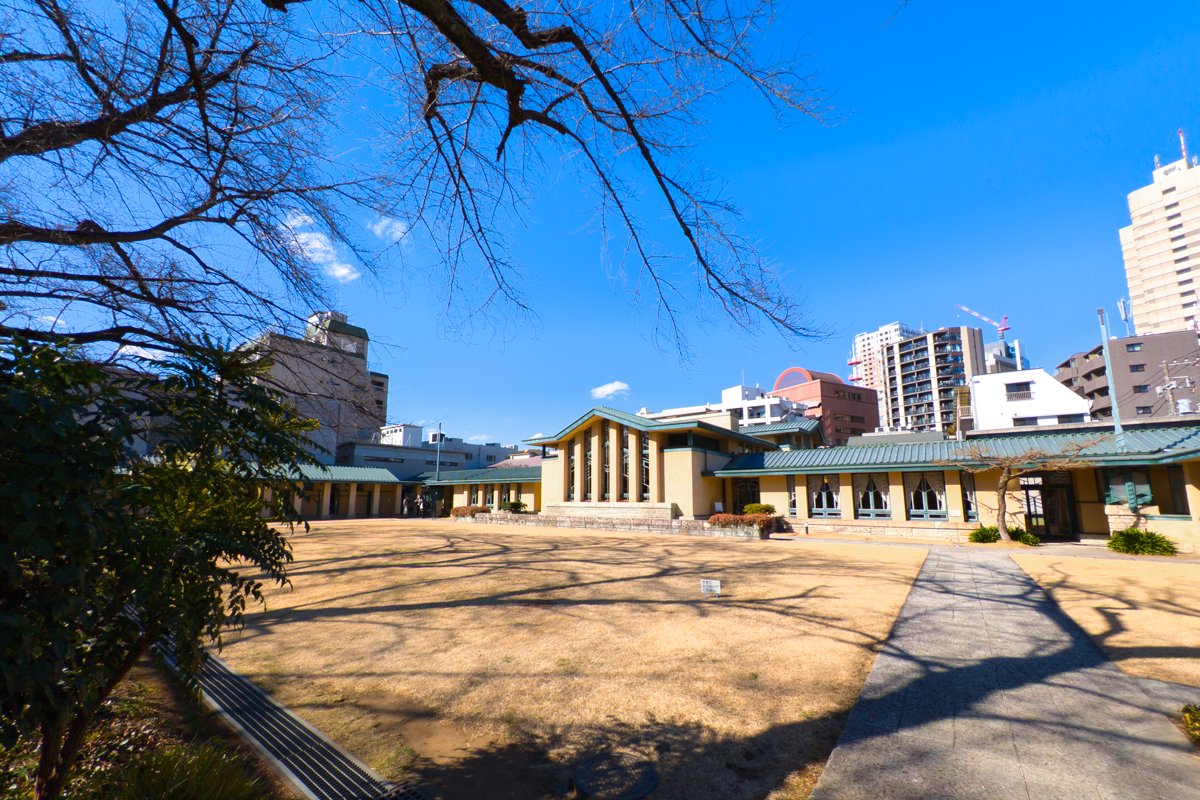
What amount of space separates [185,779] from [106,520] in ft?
6.79

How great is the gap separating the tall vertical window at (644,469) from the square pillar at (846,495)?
9.89 metres

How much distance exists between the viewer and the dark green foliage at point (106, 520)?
72.3 inches

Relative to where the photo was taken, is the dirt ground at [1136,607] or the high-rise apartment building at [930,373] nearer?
the dirt ground at [1136,607]

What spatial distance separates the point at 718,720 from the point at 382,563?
1190 cm

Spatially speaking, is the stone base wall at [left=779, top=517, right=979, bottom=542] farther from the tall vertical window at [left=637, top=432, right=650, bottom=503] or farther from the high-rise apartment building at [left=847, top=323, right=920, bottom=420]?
the high-rise apartment building at [left=847, top=323, right=920, bottom=420]

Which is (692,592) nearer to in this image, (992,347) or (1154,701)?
(1154,701)

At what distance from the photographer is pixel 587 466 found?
30.7 meters

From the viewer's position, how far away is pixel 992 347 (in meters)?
75.6

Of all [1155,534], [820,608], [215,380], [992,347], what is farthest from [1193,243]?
[215,380]

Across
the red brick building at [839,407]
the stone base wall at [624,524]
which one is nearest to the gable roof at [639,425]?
the stone base wall at [624,524]

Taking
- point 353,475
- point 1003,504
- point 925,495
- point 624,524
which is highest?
point 353,475

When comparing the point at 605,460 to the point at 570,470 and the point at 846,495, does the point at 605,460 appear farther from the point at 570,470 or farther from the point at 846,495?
the point at 846,495

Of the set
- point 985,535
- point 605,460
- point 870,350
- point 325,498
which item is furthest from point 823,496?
point 870,350

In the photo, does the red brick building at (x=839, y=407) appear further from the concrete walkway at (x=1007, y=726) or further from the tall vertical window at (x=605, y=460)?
the concrete walkway at (x=1007, y=726)
